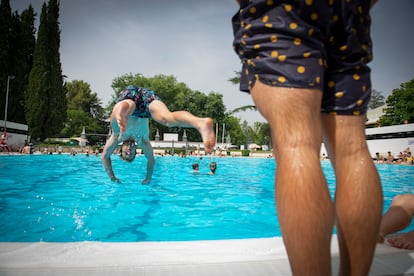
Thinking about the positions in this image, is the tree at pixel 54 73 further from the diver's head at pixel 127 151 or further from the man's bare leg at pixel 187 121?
the man's bare leg at pixel 187 121

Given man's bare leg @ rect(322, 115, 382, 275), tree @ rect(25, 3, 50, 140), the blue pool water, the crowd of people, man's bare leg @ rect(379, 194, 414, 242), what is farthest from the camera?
tree @ rect(25, 3, 50, 140)

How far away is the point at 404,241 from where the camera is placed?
1498 mm

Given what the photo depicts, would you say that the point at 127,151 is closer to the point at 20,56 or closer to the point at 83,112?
the point at 20,56

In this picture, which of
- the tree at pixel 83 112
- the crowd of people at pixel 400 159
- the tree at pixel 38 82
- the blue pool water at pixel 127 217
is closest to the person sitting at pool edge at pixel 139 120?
the blue pool water at pixel 127 217

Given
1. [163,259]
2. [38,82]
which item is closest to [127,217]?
[163,259]

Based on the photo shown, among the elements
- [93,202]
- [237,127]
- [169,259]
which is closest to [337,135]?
[169,259]

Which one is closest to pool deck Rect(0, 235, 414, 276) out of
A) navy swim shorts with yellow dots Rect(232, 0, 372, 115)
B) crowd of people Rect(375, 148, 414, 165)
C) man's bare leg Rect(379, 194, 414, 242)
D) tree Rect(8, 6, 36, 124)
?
man's bare leg Rect(379, 194, 414, 242)

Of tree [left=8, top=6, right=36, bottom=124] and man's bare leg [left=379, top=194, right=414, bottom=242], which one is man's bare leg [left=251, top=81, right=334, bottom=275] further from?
tree [left=8, top=6, right=36, bottom=124]

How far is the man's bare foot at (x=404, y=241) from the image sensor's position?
147 cm

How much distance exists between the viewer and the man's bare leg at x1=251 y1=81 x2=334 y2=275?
0.70 m

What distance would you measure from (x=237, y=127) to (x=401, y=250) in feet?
205

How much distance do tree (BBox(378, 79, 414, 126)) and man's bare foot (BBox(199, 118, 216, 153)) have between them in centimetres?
4056

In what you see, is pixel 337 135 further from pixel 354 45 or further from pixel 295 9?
pixel 295 9

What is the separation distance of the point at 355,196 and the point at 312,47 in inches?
19.7
